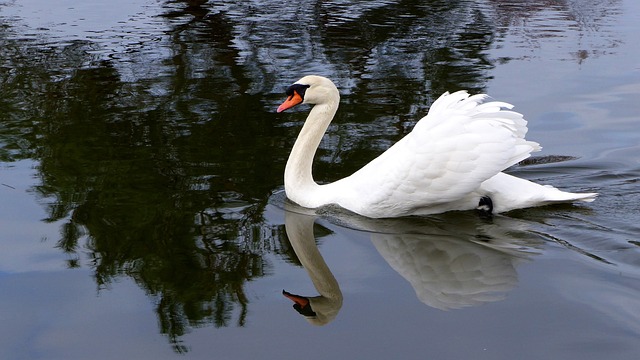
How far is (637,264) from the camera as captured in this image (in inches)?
231

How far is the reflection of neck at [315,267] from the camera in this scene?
5.37 m

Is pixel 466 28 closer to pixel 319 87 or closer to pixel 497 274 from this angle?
pixel 319 87

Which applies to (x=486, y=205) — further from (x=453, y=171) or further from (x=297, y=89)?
(x=297, y=89)

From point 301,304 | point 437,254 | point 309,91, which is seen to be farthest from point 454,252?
point 309,91

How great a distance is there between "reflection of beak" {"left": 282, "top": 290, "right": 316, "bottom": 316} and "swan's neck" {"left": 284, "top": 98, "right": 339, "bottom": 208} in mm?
1621

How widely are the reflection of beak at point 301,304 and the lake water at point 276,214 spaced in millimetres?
54

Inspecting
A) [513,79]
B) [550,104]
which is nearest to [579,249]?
[550,104]

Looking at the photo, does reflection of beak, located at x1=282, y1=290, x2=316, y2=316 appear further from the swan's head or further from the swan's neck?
the swan's head

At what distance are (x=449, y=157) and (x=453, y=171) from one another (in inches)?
3.8

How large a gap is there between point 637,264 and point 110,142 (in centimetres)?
459

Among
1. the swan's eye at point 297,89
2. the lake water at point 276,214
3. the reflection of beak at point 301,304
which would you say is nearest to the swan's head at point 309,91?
the swan's eye at point 297,89

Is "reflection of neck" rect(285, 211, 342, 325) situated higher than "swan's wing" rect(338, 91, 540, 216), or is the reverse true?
"swan's wing" rect(338, 91, 540, 216)

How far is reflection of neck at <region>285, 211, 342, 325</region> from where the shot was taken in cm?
537

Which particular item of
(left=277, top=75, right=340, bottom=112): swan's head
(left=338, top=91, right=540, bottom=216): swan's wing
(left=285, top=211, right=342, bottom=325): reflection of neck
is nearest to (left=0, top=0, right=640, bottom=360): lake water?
(left=285, top=211, right=342, bottom=325): reflection of neck
